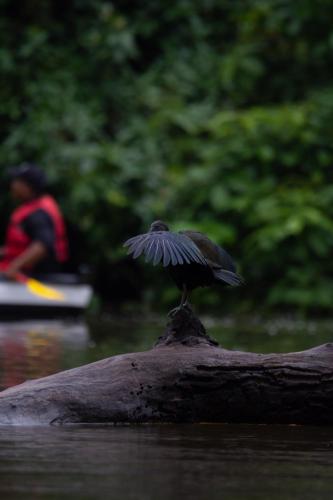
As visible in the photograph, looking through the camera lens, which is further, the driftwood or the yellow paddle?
the yellow paddle

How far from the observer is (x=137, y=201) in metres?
15.6

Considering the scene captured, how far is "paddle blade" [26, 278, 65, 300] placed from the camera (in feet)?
43.8

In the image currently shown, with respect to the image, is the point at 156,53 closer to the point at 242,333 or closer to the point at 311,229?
the point at 311,229

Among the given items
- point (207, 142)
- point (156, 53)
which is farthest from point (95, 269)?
point (156, 53)

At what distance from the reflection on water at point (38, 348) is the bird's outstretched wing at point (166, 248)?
141 centimetres

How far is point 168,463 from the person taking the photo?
4328 millimetres

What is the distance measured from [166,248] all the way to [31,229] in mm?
8095

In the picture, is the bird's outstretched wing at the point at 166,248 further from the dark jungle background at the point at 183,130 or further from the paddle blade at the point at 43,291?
the dark jungle background at the point at 183,130

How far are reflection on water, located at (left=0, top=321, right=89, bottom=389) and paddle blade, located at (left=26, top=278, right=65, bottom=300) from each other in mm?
345

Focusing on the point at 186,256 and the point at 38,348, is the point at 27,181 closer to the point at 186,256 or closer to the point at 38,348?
the point at 38,348

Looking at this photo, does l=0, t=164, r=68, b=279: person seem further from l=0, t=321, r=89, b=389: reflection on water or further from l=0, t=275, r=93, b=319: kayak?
l=0, t=321, r=89, b=389: reflection on water

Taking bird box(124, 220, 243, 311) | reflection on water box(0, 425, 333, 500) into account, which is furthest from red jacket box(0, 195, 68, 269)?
reflection on water box(0, 425, 333, 500)

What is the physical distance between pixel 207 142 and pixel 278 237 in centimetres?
233

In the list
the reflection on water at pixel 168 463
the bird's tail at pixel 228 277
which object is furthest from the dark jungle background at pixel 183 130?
the reflection on water at pixel 168 463
